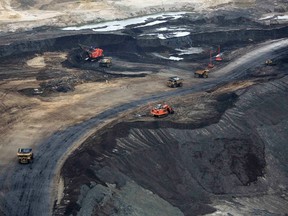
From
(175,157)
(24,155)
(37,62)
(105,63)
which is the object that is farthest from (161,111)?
(37,62)

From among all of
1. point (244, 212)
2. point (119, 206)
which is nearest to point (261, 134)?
point (244, 212)

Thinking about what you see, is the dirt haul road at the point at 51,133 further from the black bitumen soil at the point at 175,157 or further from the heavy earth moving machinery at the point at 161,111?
the heavy earth moving machinery at the point at 161,111

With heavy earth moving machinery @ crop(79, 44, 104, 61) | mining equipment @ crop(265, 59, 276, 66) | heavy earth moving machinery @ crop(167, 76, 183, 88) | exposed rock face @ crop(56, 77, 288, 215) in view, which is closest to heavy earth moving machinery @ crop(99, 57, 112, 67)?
heavy earth moving machinery @ crop(79, 44, 104, 61)

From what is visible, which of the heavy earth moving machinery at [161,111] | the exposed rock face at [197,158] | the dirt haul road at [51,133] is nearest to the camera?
the dirt haul road at [51,133]

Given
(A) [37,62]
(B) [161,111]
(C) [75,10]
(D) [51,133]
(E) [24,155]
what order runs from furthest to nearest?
(C) [75,10] → (A) [37,62] → (B) [161,111] → (D) [51,133] → (E) [24,155]

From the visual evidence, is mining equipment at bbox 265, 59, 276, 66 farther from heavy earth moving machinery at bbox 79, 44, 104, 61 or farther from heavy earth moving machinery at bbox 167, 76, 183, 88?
heavy earth moving machinery at bbox 79, 44, 104, 61

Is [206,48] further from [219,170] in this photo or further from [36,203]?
[36,203]

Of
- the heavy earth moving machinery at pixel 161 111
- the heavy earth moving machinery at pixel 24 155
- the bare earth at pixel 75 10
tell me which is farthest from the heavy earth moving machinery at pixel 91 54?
the heavy earth moving machinery at pixel 24 155

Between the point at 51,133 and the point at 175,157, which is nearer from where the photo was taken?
the point at 175,157

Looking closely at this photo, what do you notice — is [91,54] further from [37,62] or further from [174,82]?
[174,82]
